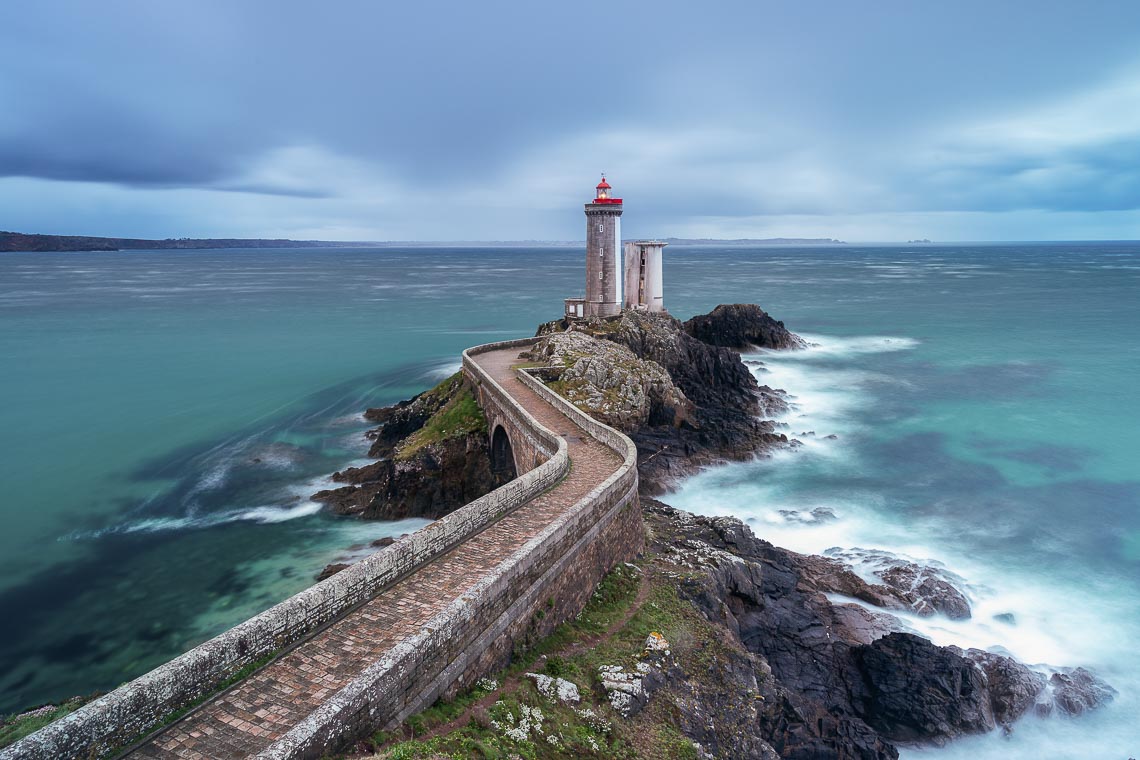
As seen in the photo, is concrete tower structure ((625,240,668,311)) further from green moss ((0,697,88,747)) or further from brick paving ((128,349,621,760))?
green moss ((0,697,88,747))

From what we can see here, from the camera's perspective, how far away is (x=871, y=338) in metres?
57.0

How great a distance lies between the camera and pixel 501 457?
23.8m

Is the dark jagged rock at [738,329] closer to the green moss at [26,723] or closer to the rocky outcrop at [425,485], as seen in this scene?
the rocky outcrop at [425,485]

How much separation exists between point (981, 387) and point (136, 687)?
1754 inches

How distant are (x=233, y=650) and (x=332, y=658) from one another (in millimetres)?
1208

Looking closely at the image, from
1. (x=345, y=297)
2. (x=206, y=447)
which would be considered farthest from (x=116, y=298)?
(x=206, y=447)

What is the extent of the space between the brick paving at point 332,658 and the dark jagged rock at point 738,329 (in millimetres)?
34420

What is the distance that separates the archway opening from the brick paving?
8.53 metres

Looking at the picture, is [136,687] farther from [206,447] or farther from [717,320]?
[717,320]

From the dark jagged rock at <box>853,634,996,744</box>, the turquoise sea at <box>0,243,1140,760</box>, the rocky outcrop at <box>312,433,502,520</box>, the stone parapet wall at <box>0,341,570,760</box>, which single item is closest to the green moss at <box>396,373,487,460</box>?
the rocky outcrop at <box>312,433,502,520</box>

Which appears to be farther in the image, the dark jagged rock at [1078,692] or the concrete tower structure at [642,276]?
the concrete tower structure at [642,276]

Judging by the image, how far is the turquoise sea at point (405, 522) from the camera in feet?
55.4

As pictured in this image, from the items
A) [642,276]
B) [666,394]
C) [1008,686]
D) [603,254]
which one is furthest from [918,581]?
[642,276]

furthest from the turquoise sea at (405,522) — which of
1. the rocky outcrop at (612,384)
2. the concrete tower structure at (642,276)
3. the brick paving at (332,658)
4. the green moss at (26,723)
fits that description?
the brick paving at (332,658)
